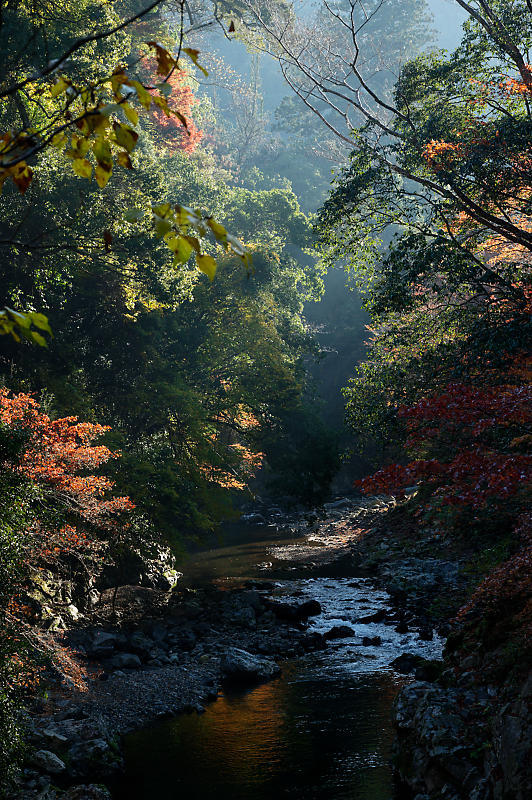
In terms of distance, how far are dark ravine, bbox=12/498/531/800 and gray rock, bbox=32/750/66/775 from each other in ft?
0.05

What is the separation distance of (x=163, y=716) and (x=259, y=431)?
42.9 feet

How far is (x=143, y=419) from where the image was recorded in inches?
816

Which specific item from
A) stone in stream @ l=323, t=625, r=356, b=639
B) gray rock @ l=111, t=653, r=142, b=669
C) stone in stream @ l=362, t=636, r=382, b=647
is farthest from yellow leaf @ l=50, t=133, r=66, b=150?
stone in stream @ l=323, t=625, r=356, b=639

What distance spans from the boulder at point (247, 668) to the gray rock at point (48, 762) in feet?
14.4

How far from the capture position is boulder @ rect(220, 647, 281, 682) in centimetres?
1207

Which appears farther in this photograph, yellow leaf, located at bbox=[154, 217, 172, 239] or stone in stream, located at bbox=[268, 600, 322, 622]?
stone in stream, located at bbox=[268, 600, 322, 622]

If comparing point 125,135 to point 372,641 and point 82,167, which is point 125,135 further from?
point 372,641

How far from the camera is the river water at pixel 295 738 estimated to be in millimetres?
8273

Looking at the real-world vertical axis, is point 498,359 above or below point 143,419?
below

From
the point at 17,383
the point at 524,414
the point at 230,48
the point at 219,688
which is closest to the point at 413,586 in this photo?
the point at 219,688

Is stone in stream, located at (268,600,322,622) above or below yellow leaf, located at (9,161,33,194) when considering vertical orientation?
below

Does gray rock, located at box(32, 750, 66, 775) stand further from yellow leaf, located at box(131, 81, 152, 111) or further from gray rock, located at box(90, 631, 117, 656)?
yellow leaf, located at box(131, 81, 152, 111)

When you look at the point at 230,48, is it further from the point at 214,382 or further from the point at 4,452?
the point at 4,452

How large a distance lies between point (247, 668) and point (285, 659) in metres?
1.16
